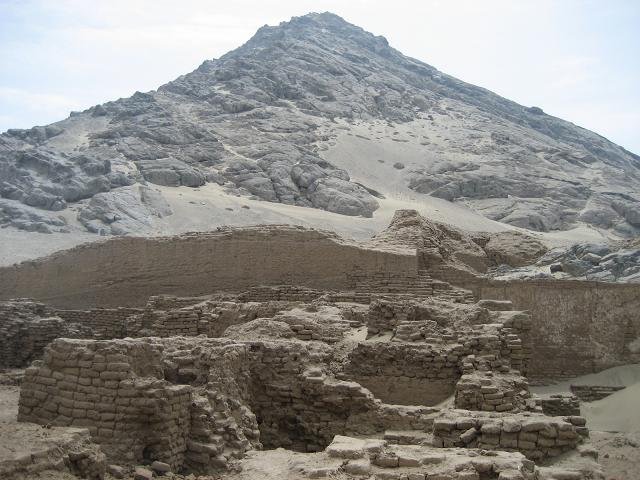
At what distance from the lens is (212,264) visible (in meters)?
18.2

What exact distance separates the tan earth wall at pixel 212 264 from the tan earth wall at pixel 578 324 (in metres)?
3.34

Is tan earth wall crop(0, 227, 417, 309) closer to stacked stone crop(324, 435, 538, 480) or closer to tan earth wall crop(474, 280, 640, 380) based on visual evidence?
tan earth wall crop(474, 280, 640, 380)

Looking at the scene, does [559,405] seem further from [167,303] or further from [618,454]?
[167,303]

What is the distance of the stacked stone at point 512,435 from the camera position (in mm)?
A: 7109

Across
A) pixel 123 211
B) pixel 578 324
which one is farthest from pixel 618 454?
pixel 123 211

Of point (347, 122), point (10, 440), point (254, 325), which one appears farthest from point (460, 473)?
point (347, 122)

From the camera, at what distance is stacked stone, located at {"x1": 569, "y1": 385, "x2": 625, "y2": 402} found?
53.5ft

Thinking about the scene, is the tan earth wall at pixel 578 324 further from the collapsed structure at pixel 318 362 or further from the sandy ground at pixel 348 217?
the sandy ground at pixel 348 217

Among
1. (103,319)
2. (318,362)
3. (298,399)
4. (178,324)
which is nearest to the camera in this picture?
(298,399)

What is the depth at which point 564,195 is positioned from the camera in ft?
220

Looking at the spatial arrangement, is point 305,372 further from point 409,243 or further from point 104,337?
point 409,243

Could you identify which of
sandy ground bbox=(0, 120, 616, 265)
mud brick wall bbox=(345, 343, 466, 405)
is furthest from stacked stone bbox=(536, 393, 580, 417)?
sandy ground bbox=(0, 120, 616, 265)

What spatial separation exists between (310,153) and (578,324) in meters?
45.8

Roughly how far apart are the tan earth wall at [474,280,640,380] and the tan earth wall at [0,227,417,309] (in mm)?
3343
